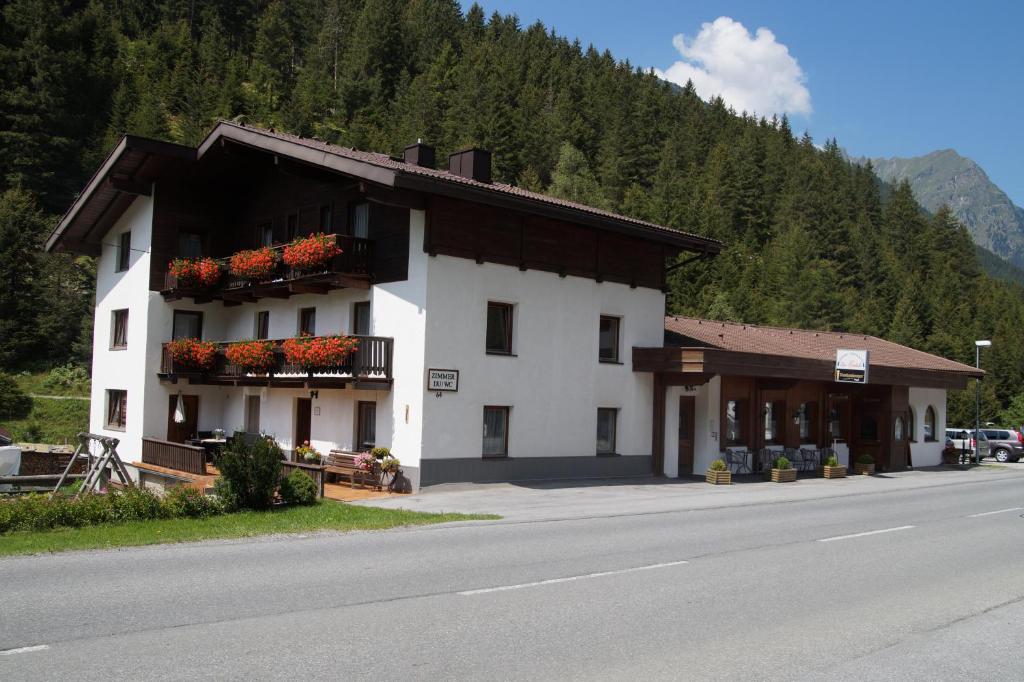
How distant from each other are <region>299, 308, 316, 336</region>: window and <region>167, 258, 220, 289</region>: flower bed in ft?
9.45

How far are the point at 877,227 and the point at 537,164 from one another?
50.6m

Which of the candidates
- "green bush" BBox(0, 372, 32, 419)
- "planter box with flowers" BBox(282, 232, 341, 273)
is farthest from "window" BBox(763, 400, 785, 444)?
"green bush" BBox(0, 372, 32, 419)

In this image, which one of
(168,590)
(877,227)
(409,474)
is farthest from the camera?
(877,227)

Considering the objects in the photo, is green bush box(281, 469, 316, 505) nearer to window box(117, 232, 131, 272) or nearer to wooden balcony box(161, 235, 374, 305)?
wooden balcony box(161, 235, 374, 305)

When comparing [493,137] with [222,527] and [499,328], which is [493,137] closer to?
[499,328]

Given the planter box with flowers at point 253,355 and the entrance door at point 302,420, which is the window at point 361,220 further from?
the entrance door at point 302,420

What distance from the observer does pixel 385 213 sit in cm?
2169

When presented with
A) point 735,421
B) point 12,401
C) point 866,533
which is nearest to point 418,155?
point 735,421

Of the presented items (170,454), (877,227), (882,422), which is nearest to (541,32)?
(877,227)

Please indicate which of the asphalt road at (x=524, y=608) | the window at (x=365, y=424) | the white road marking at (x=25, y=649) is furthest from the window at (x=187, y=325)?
the white road marking at (x=25, y=649)

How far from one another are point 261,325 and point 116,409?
6.25 metres

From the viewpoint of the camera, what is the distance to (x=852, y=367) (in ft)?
87.2

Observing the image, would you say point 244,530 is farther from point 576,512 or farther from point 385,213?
point 385,213

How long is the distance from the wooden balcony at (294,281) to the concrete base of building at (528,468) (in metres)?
5.10
